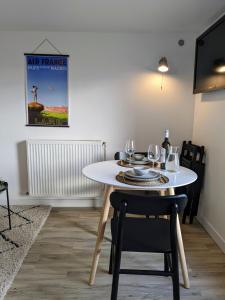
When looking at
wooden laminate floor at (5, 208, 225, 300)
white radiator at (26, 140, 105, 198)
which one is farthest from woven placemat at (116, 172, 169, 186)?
white radiator at (26, 140, 105, 198)

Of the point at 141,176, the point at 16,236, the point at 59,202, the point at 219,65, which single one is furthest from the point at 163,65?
the point at 16,236

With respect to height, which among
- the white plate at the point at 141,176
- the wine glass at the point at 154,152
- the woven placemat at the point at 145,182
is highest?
the wine glass at the point at 154,152

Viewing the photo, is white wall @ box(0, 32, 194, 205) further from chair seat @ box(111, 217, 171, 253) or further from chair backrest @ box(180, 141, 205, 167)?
chair seat @ box(111, 217, 171, 253)

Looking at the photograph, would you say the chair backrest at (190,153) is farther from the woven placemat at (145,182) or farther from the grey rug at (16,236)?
the grey rug at (16,236)

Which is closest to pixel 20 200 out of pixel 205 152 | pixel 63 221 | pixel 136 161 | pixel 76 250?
pixel 63 221

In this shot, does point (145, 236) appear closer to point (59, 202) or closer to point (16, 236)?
point (16, 236)

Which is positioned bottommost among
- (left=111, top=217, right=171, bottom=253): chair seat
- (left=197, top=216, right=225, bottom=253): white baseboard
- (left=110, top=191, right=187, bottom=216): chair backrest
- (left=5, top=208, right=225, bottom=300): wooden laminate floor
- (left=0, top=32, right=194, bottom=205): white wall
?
(left=5, top=208, right=225, bottom=300): wooden laminate floor

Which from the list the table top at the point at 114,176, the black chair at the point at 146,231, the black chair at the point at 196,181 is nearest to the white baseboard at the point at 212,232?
the black chair at the point at 196,181

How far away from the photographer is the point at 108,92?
9.79 feet

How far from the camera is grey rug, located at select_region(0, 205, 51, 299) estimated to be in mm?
1887

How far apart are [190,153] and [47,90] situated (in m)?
1.89

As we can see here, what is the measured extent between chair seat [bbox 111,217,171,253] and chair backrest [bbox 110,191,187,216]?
0.83ft

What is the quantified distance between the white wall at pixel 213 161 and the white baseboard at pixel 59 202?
134cm

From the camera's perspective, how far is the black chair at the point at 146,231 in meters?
1.32
